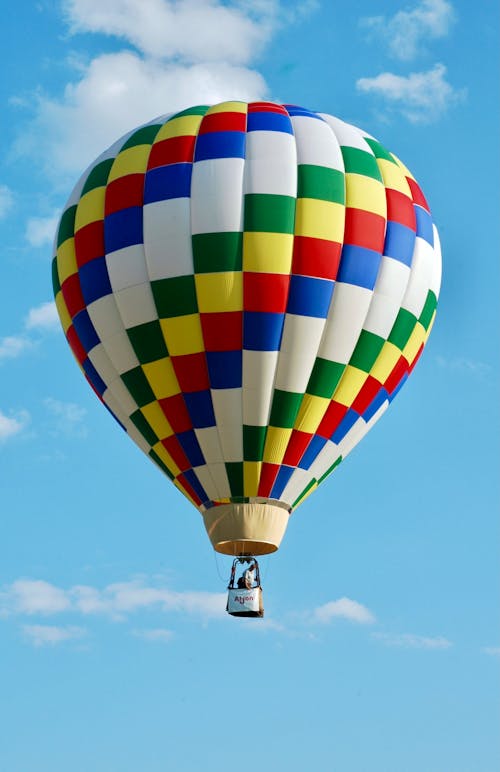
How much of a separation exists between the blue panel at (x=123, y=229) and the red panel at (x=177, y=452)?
2294mm

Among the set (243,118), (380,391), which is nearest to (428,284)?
(380,391)

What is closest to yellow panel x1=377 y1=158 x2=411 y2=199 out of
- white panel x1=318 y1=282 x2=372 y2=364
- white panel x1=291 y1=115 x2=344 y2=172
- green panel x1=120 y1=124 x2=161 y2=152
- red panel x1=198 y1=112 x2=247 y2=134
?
white panel x1=291 y1=115 x2=344 y2=172

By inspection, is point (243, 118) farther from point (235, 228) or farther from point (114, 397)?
point (114, 397)

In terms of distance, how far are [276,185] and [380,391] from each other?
2813 mm

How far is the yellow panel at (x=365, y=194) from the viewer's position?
21.1 m

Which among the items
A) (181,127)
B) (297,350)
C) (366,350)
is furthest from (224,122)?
(366,350)

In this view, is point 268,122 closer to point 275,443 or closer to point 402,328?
point 402,328

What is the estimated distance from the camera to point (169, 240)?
68.0 ft

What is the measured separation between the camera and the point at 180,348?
2080cm

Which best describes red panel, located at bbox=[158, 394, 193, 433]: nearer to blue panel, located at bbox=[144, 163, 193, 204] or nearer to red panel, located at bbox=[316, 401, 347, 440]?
red panel, located at bbox=[316, 401, 347, 440]

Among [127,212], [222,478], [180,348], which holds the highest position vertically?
[127,212]

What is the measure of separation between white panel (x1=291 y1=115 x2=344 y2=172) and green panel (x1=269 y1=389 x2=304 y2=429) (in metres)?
2.69

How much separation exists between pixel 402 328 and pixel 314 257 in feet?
5.34

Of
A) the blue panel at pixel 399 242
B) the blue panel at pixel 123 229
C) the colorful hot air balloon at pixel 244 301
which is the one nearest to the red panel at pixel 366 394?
the colorful hot air balloon at pixel 244 301
